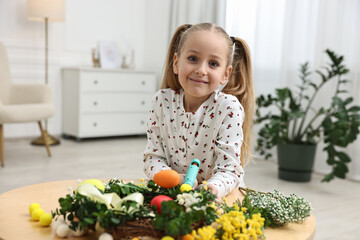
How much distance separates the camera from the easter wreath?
0.79m

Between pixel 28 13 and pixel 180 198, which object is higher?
pixel 28 13

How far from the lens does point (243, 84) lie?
1.48m

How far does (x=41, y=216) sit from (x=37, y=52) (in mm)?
4197

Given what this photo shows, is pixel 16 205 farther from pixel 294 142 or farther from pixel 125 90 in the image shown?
pixel 125 90

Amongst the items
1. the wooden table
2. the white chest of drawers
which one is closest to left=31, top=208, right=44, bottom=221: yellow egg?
the wooden table

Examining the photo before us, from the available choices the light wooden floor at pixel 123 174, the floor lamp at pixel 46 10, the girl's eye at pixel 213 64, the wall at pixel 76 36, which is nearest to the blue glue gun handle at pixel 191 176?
the girl's eye at pixel 213 64

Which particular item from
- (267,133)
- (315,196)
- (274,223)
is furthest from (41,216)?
(267,133)

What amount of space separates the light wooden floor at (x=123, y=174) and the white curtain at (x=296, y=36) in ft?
1.80

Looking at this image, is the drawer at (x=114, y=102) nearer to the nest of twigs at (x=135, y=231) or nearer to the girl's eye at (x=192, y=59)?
the girl's eye at (x=192, y=59)

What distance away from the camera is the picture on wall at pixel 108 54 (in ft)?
16.3

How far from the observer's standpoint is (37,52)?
473cm

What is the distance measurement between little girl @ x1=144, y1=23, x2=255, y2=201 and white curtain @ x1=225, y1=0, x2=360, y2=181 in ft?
7.81

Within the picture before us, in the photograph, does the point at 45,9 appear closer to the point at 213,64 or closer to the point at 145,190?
the point at 213,64

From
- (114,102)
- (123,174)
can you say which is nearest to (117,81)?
(114,102)
